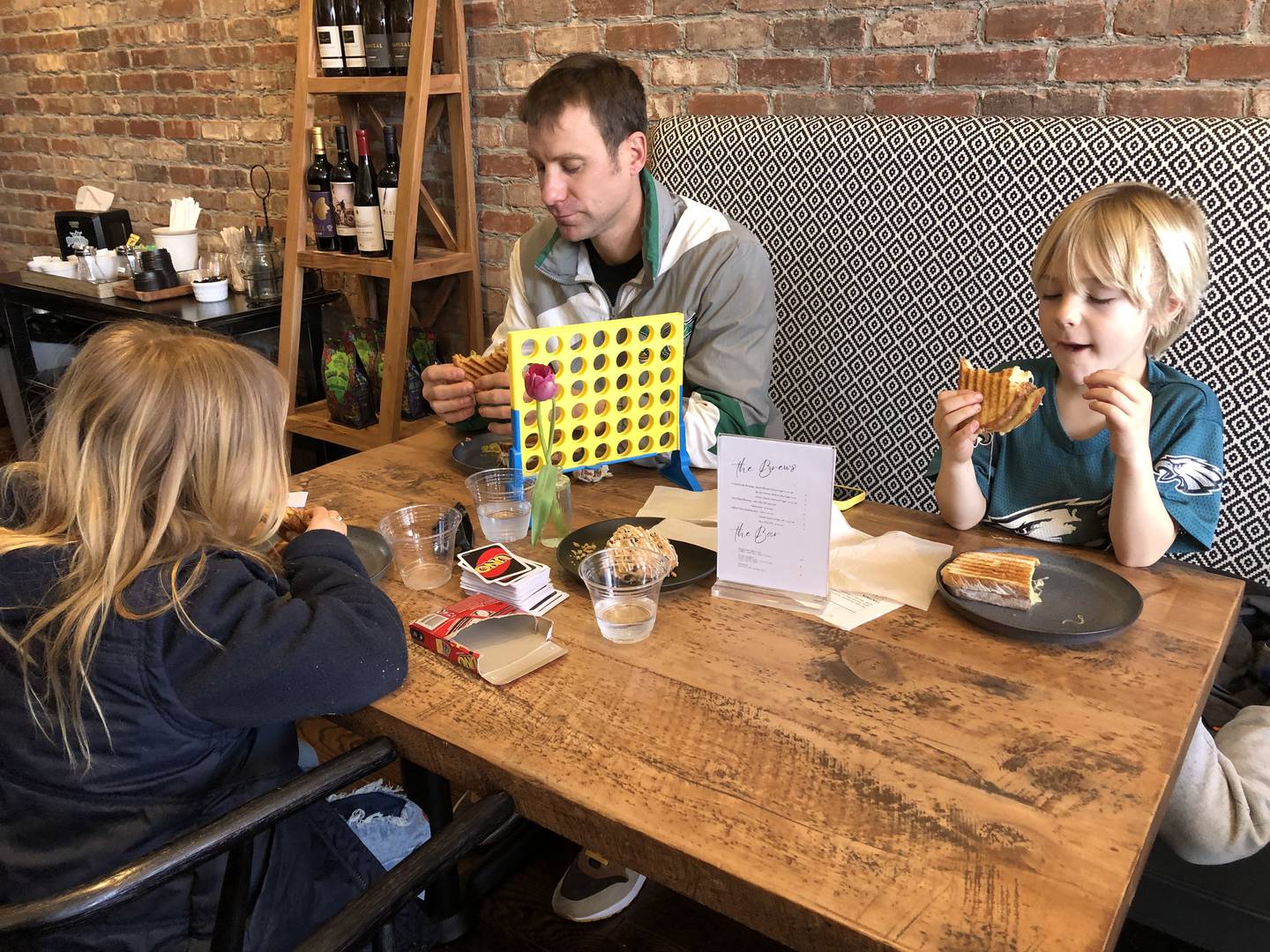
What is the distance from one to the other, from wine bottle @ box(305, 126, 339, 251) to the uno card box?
2.28 meters

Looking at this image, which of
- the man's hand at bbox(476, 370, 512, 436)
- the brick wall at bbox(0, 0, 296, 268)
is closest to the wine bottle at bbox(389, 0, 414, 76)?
the brick wall at bbox(0, 0, 296, 268)

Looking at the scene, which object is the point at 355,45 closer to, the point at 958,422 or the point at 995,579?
the point at 958,422

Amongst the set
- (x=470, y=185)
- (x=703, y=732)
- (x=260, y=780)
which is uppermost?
(x=470, y=185)

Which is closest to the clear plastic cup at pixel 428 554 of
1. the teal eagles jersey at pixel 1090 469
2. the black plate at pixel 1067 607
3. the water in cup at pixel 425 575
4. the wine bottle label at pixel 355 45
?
the water in cup at pixel 425 575

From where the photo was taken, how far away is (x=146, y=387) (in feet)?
3.40

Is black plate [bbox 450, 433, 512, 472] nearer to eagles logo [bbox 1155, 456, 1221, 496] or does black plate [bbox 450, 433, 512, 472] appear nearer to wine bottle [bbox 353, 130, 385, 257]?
eagles logo [bbox 1155, 456, 1221, 496]

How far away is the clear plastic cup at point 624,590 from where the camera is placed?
3.79 ft

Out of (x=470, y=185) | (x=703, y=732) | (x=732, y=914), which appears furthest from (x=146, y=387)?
(x=470, y=185)

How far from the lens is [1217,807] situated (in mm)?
1256

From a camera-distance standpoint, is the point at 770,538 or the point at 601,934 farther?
the point at 601,934

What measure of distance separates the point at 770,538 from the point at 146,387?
2.46ft

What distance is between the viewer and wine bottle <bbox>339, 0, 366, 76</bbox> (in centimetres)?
296

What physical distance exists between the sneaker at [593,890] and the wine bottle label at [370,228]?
207 cm

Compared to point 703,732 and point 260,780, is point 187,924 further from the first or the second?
point 703,732
